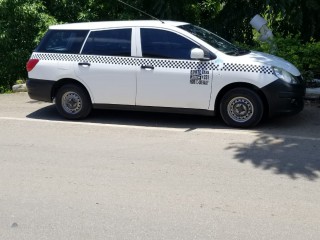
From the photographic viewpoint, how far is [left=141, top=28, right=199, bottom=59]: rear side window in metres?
7.82

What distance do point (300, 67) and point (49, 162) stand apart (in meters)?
5.78

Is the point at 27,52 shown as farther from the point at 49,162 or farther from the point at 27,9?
the point at 49,162

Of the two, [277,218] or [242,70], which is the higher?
[242,70]

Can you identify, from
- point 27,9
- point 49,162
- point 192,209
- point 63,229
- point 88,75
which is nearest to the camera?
point 63,229

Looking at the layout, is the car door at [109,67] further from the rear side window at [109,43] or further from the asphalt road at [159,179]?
the asphalt road at [159,179]

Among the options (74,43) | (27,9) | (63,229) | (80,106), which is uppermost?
(27,9)

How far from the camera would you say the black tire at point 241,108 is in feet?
24.9

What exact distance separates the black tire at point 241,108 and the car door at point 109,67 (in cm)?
153

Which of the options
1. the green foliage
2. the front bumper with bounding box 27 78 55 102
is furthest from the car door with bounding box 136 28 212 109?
the green foliage

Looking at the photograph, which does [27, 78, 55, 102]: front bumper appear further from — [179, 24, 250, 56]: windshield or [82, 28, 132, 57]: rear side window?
[179, 24, 250, 56]: windshield

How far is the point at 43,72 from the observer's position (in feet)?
28.3

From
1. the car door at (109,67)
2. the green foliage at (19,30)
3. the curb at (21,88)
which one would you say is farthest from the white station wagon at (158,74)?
the green foliage at (19,30)

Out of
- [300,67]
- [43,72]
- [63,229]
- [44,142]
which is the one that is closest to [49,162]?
[44,142]

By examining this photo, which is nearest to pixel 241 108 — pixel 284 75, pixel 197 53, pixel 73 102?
pixel 284 75
